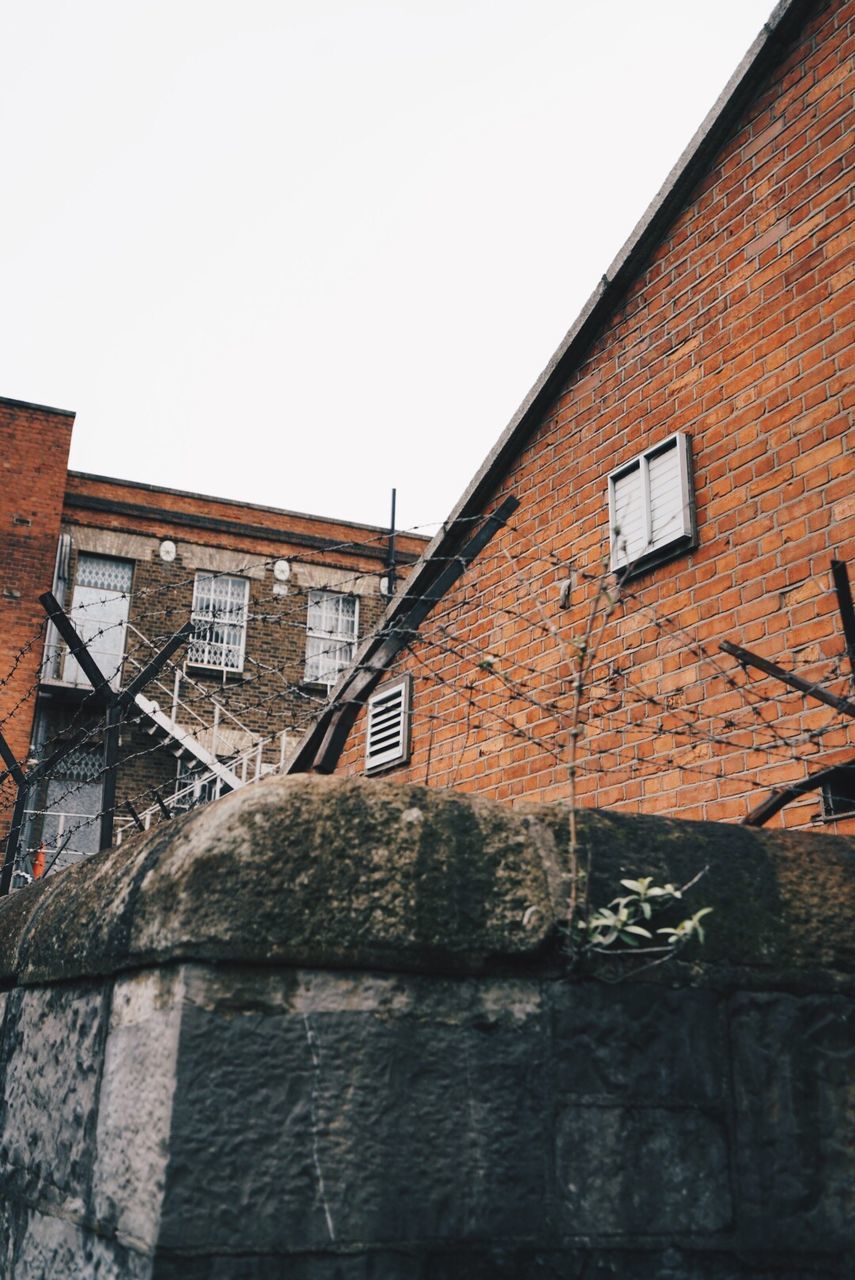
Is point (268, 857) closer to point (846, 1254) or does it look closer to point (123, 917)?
point (123, 917)

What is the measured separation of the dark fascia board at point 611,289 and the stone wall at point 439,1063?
9.24ft

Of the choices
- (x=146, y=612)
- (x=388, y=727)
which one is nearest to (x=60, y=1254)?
(x=388, y=727)

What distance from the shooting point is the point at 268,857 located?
6.91ft

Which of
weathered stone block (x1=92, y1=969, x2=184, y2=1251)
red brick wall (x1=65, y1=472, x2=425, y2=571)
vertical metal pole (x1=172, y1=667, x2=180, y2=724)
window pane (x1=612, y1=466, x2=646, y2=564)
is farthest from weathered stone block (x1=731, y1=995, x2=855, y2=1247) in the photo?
red brick wall (x1=65, y1=472, x2=425, y2=571)

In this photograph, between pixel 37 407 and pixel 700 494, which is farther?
pixel 37 407

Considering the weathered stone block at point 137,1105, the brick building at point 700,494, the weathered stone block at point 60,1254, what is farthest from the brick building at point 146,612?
the weathered stone block at point 137,1105

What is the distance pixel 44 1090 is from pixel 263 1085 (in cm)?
81

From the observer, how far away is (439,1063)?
6.77 ft

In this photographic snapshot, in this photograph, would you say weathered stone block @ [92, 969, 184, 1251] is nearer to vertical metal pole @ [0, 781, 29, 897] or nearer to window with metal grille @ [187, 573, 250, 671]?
vertical metal pole @ [0, 781, 29, 897]

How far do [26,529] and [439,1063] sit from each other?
747 inches

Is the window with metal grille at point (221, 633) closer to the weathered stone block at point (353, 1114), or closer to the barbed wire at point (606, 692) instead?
the barbed wire at point (606, 692)

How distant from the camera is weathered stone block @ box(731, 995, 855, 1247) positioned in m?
2.15

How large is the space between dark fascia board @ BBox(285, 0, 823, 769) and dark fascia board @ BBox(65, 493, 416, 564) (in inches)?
486

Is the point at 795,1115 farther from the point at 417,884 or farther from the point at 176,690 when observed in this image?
the point at 176,690
